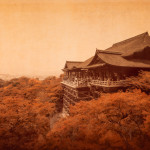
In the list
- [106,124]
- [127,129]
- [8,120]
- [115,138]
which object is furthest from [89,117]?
[8,120]

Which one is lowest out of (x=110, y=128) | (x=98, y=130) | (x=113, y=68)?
(x=98, y=130)

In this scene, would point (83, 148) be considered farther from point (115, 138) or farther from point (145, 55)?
point (145, 55)

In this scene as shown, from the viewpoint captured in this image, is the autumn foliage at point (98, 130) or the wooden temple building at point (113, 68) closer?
the autumn foliage at point (98, 130)

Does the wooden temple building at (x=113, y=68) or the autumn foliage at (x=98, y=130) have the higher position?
the wooden temple building at (x=113, y=68)

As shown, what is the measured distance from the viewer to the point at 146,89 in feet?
36.6

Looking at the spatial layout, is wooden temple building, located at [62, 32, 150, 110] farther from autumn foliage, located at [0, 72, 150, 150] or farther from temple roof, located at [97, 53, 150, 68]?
autumn foliage, located at [0, 72, 150, 150]

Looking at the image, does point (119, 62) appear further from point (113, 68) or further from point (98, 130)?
point (98, 130)

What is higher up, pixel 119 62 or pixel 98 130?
pixel 119 62

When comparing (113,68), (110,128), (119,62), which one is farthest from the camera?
(119,62)

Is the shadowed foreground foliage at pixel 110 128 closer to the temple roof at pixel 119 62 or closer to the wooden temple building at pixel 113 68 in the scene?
the wooden temple building at pixel 113 68

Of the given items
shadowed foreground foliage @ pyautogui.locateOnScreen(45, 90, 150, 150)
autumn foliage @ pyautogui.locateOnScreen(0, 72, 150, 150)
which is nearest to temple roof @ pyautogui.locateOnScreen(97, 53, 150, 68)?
autumn foliage @ pyautogui.locateOnScreen(0, 72, 150, 150)

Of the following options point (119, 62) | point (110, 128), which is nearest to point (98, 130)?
point (110, 128)

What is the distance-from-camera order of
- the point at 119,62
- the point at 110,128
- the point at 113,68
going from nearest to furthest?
the point at 110,128 → the point at 113,68 → the point at 119,62

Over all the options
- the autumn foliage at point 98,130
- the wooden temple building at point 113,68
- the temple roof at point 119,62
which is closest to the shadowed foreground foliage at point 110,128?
the autumn foliage at point 98,130
